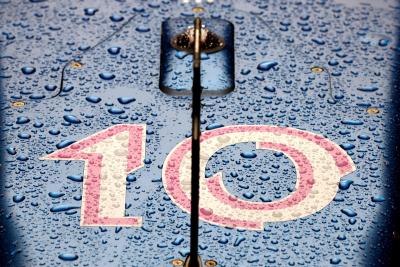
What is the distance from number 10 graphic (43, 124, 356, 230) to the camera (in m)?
4.70

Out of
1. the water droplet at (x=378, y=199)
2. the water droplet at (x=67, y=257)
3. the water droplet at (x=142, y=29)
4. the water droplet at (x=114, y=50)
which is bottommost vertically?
the water droplet at (x=67, y=257)

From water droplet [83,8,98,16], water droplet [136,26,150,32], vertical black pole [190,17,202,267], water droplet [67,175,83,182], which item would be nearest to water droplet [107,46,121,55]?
water droplet [136,26,150,32]

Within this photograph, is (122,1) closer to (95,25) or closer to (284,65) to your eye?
(95,25)

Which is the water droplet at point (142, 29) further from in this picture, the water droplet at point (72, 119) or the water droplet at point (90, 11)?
the water droplet at point (72, 119)

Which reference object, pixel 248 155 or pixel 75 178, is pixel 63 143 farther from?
pixel 248 155

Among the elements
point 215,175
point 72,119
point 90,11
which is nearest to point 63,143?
point 72,119

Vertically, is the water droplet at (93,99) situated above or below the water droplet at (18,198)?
above

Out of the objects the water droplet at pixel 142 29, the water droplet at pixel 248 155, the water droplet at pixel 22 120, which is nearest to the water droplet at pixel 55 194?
the water droplet at pixel 22 120

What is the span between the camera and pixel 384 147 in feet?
16.9

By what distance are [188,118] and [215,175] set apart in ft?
1.42

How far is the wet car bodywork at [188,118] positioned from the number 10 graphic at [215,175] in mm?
34

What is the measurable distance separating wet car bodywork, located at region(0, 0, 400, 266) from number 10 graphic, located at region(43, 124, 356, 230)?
34 mm

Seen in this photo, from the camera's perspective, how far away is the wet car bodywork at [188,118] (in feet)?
14.9

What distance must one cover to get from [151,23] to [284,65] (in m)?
0.82
